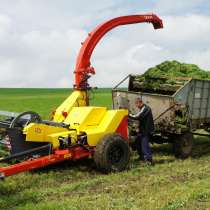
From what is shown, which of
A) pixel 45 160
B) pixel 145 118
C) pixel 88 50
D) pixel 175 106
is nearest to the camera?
pixel 45 160

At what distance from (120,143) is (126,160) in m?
0.42

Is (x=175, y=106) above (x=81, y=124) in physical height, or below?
above

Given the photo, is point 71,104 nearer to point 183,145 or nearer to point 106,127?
point 106,127

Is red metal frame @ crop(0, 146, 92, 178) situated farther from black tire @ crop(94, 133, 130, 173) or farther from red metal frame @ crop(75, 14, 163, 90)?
red metal frame @ crop(75, 14, 163, 90)

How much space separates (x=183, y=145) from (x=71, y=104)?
317 centimetres

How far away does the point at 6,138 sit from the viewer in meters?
9.81

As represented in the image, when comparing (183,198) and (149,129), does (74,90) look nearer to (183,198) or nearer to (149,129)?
(149,129)

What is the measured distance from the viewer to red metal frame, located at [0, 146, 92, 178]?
28.1 ft

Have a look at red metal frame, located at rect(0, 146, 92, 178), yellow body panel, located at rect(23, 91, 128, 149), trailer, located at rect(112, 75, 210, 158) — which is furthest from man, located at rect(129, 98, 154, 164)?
red metal frame, located at rect(0, 146, 92, 178)

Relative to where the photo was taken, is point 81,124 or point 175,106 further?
point 175,106

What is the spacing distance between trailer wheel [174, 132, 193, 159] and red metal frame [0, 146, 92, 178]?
10.2ft

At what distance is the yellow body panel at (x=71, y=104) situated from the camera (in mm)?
11344

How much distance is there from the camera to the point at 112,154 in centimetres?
1035

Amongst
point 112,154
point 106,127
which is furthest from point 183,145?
point 112,154
